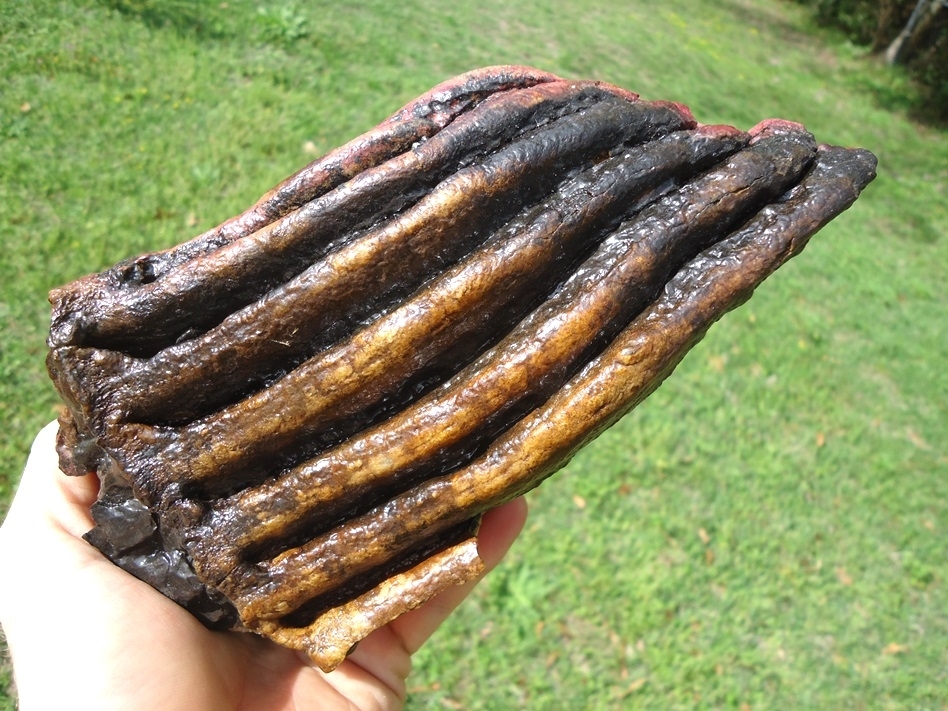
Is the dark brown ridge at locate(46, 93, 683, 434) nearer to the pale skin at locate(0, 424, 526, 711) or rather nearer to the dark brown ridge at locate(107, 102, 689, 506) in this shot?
the dark brown ridge at locate(107, 102, 689, 506)

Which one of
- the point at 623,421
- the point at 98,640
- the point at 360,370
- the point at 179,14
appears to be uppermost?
the point at 360,370

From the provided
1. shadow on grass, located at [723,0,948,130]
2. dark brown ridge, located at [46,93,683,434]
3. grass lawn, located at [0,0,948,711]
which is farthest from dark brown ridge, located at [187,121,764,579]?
shadow on grass, located at [723,0,948,130]

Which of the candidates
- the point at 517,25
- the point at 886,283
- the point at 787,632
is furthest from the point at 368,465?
the point at 517,25

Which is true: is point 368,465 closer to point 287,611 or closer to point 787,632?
point 287,611

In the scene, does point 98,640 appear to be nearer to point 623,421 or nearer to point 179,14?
point 623,421

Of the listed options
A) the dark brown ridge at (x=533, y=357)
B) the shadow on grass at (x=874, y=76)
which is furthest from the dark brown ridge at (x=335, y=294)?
the shadow on grass at (x=874, y=76)

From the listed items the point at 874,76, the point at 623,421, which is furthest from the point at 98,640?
the point at 874,76
